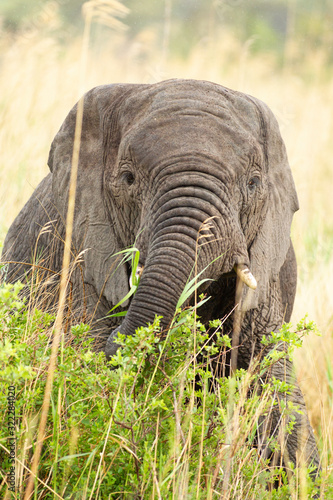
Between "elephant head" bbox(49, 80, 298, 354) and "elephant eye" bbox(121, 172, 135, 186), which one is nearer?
"elephant head" bbox(49, 80, 298, 354)

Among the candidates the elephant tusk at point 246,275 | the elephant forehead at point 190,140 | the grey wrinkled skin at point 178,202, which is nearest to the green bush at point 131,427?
the grey wrinkled skin at point 178,202

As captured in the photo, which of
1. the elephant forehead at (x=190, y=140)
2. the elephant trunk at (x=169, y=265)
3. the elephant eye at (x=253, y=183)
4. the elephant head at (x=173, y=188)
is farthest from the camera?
the elephant eye at (x=253, y=183)

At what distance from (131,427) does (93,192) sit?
170cm

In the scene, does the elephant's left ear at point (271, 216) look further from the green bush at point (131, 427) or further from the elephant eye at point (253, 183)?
the green bush at point (131, 427)

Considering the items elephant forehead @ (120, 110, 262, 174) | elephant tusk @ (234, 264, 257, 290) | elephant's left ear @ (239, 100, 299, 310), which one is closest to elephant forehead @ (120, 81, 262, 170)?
elephant forehead @ (120, 110, 262, 174)

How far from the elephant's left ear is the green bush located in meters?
0.92

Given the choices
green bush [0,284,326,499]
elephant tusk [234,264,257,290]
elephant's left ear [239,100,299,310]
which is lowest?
green bush [0,284,326,499]

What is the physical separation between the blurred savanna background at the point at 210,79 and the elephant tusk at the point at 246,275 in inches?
27.9

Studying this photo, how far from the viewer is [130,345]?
2.81 meters

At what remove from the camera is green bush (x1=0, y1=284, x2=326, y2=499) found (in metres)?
2.71

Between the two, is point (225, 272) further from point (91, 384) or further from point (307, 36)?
point (307, 36)

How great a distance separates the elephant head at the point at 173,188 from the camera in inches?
134

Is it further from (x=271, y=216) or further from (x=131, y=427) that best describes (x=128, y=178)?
(x=131, y=427)

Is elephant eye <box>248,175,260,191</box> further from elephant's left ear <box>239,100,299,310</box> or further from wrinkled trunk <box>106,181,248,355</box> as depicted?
wrinkled trunk <box>106,181,248,355</box>
